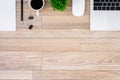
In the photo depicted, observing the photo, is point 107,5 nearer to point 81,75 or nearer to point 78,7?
point 78,7

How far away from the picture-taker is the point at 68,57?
112cm

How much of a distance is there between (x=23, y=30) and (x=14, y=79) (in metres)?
0.20

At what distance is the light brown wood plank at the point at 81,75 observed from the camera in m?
1.13

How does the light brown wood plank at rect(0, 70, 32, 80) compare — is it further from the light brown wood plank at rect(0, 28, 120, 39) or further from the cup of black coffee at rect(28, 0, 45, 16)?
Answer: the cup of black coffee at rect(28, 0, 45, 16)

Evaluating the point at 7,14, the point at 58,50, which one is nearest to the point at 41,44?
the point at 58,50

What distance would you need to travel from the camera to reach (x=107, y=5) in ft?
3.49

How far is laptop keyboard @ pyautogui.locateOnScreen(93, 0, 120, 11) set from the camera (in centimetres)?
106

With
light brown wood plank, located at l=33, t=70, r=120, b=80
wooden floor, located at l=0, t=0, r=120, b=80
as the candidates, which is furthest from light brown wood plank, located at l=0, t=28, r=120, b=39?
light brown wood plank, located at l=33, t=70, r=120, b=80

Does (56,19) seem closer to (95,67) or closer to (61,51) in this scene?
(61,51)

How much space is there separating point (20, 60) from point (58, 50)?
0.50 ft

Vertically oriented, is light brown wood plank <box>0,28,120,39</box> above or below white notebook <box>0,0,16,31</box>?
below

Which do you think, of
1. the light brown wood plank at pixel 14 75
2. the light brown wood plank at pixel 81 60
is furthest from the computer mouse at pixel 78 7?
the light brown wood plank at pixel 14 75

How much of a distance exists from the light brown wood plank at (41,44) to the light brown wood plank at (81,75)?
90mm

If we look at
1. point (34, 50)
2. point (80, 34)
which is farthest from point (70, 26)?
point (34, 50)
